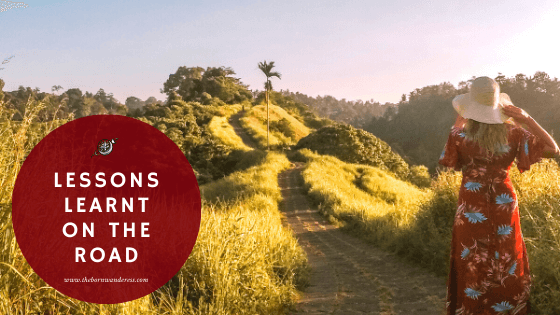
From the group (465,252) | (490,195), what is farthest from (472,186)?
(465,252)

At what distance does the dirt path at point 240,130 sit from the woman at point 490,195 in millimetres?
30049

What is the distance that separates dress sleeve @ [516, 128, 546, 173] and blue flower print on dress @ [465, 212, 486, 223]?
0.42 metres

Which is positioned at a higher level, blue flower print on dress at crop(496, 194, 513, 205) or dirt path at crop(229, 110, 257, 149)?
dirt path at crop(229, 110, 257, 149)

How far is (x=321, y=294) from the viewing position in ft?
14.9

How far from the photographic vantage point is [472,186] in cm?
295

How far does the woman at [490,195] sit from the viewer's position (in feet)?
9.12

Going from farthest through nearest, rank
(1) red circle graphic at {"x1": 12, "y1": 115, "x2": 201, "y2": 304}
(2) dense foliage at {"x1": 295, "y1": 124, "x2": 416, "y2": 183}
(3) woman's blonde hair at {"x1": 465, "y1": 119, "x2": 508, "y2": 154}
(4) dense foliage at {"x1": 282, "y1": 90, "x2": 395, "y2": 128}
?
(4) dense foliage at {"x1": 282, "y1": 90, "x2": 395, "y2": 128}, (2) dense foliage at {"x1": 295, "y1": 124, "x2": 416, "y2": 183}, (3) woman's blonde hair at {"x1": 465, "y1": 119, "x2": 508, "y2": 154}, (1) red circle graphic at {"x1": 12, "y1": 115, "x2": 201, "y2": 304}

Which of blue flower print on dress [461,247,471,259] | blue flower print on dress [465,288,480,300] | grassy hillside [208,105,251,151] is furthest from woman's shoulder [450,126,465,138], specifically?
grassy hillside [208,105,251,151]

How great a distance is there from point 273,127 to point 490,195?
37669 millimetres

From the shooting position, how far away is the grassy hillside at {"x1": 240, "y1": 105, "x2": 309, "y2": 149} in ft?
117

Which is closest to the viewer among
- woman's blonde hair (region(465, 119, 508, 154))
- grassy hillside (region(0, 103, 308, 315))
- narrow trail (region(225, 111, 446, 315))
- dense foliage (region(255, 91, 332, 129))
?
grassy hillside (region(0, 103, 308, 315))

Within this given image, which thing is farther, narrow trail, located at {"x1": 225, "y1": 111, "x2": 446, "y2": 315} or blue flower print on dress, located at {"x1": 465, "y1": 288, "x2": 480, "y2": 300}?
narrow trail, located at {"x1": 225, "y1": 111, "x2": 446, "y2": 315}

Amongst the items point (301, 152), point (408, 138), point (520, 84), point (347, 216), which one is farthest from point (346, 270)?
point (408, 138)

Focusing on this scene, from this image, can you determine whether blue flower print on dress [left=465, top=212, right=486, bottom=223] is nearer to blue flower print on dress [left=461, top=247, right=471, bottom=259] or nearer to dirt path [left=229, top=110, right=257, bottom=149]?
blue flower print on dress [left=461, top=247, right=471, bottom=259]
